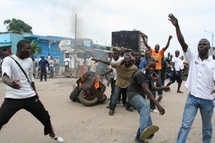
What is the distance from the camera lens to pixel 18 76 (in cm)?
289

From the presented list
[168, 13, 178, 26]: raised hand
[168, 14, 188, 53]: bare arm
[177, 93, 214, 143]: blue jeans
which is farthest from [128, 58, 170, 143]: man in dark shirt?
[168, 13, 178, 26]: raised hand

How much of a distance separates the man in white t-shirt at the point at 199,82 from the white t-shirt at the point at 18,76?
2.27 metres

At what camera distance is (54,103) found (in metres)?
6.27

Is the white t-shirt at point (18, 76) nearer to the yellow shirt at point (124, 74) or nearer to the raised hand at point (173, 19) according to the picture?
the raised hand at point (173, 19)

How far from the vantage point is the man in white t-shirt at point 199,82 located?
2717mm

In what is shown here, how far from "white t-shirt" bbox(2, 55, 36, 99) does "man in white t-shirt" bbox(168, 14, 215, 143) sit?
227 cm

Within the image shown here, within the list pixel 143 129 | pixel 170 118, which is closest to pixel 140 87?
pixel 143 129

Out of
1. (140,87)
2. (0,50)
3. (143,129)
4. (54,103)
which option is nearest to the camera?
(143,129)

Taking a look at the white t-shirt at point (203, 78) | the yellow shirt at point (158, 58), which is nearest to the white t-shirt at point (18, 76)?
the white t-shirt at point (203, 78)

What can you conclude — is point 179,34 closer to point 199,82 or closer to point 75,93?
point 199,82

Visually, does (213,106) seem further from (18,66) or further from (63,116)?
(63,116)

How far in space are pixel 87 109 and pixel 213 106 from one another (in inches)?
137

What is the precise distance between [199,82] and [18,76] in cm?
260

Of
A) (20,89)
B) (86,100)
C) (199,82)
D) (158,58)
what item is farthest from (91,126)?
(158,58)
